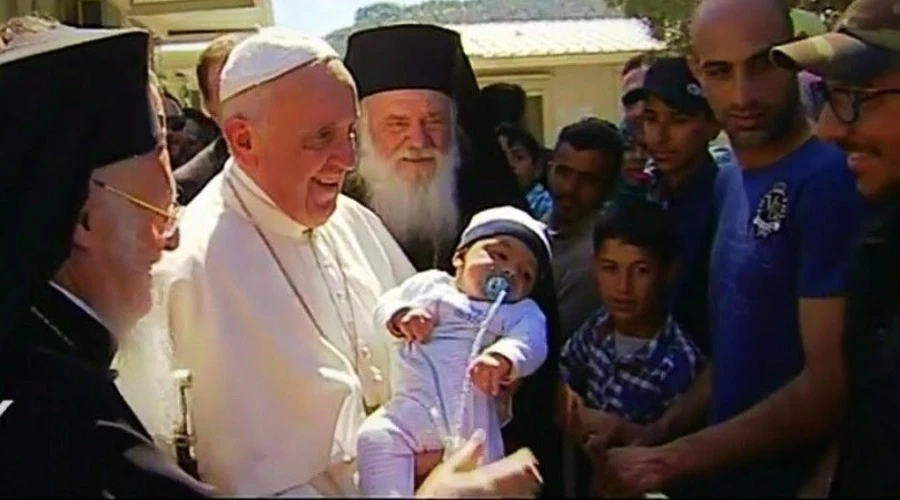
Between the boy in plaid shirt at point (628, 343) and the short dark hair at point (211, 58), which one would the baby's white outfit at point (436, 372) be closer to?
the boy in plaid shirt at point (628, 343)

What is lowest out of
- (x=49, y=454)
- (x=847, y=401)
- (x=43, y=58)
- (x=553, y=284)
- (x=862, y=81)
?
(x=553, y=284)

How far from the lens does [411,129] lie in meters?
4.34

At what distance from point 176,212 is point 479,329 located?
0.75 m

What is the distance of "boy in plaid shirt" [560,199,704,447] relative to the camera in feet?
12.1

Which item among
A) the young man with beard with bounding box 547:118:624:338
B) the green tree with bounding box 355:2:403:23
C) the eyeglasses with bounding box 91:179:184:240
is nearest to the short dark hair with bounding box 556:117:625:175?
the young man with beard with bounding box 547:118:624:338

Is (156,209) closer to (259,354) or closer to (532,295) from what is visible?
(259,354)

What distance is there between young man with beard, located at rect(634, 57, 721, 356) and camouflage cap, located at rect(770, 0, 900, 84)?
854 millimetres

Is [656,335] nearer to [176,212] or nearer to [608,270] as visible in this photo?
[608,270]

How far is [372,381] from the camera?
3.49 meters

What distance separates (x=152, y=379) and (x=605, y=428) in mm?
1142

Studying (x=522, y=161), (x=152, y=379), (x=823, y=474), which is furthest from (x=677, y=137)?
(x=522, y=161)

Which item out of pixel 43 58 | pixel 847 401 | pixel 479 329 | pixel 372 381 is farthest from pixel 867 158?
pixel 43 58

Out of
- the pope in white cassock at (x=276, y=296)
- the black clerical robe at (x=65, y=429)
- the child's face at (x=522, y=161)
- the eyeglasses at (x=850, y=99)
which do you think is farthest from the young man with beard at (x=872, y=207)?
the child's face at (x=522, y=161)

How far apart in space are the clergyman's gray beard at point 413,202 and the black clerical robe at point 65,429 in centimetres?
190
